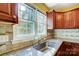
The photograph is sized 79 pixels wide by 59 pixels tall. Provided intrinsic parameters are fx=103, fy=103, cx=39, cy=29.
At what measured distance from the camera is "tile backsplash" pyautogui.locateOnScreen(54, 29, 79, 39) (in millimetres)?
1255

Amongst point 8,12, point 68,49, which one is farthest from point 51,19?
point 8,12

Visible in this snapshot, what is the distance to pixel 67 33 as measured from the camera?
4.23 feet

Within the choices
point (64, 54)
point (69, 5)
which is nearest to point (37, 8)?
point (69, 5)

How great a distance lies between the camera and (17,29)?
121 cm

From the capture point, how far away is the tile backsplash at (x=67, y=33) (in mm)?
1255

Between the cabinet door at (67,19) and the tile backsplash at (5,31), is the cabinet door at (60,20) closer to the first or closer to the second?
the cabinet door at (67,19)

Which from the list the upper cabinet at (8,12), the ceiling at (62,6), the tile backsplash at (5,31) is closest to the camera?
the upper cabinet at (8,12)

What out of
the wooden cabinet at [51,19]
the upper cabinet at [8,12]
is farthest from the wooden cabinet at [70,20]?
the upper cabinet at [8,12]

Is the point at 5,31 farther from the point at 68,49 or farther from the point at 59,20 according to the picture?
the point at 68,49

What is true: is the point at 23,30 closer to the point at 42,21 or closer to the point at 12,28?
the point at 12,28

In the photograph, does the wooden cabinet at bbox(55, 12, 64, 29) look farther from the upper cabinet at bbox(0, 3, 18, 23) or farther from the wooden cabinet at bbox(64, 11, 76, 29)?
the upper cabinet at bbox(0, 3, 18, 23)

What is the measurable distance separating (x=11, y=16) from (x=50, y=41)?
2.00ft

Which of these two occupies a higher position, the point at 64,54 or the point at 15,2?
the point at 15,2

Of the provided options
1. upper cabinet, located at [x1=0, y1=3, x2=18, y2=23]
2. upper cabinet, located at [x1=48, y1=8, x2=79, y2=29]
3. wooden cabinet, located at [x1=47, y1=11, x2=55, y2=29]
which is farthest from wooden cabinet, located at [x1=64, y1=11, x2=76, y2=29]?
upper cabinet, located at [x1=0, y1=3, x2=18, y2=23]
